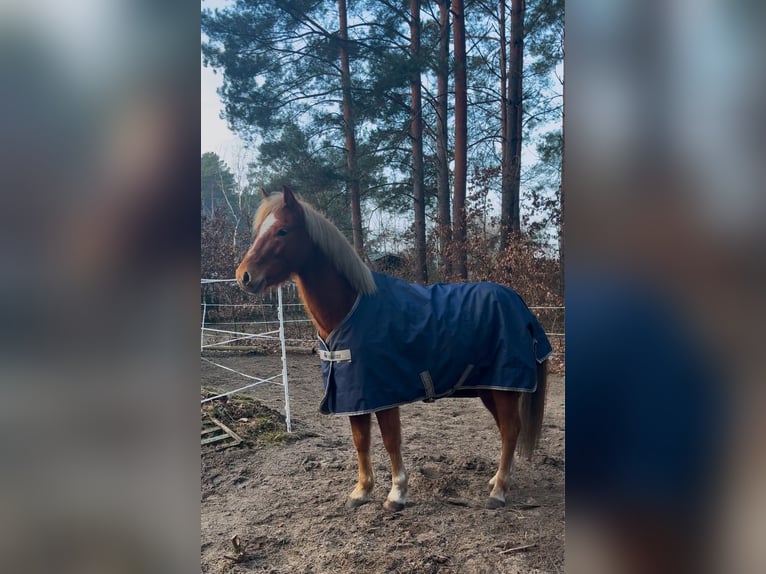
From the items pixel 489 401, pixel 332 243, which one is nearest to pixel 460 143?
pixel 332 243

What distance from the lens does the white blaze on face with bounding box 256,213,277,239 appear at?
78.1 inches

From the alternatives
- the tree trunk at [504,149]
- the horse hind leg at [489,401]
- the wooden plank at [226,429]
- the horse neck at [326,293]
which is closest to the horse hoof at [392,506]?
the horse hind leg at [489,401]

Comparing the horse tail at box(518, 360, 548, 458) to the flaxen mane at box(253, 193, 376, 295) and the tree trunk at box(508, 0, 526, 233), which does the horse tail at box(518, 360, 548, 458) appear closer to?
the tree trunk at box(508, 0, 526, 233)

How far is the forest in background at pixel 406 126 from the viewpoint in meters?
1.91

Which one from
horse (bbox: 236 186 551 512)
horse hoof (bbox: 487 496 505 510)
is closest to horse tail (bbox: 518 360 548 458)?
horse (bbox: 236 186 551 512)

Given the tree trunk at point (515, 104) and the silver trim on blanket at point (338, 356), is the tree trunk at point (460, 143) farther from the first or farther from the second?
the silver trim on blanket at point (338, 356)

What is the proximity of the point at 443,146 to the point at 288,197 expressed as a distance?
739 mm

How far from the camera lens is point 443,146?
2074 mm
